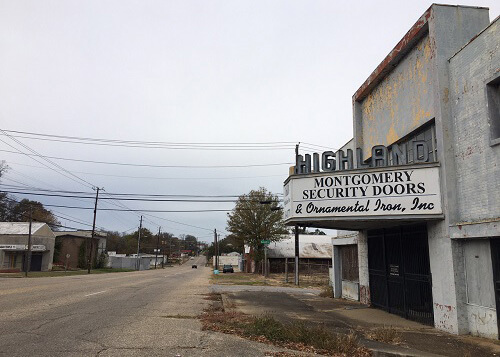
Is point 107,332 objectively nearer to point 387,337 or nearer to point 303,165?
point 387,337

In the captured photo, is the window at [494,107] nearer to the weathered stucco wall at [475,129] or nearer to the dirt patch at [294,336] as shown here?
the weathered stucco wall at [475,129]

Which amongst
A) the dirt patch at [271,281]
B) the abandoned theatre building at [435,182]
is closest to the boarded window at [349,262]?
the abandoned theatre building at [435,182]

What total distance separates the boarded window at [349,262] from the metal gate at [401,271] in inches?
75.7

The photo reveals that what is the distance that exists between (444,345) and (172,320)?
6679 millimetres

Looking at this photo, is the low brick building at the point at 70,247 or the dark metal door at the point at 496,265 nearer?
the dark metal door at the point at 496,265

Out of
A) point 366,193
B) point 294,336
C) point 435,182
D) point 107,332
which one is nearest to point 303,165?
point 366,193

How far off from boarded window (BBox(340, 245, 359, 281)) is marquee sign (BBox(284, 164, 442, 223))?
6145mm

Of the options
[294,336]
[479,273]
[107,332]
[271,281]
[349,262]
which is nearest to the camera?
[294,336]

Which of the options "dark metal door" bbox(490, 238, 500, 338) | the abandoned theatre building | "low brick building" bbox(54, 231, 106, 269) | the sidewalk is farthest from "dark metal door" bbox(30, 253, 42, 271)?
"dark metal door" bbox(490, 238, 500, 338)

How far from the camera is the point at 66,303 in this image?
14.1 metres

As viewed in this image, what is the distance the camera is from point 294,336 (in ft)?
27.6

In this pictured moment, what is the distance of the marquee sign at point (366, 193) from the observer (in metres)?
10.2

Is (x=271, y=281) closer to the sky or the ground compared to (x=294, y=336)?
closer to the ground

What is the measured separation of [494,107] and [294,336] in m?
6.37
